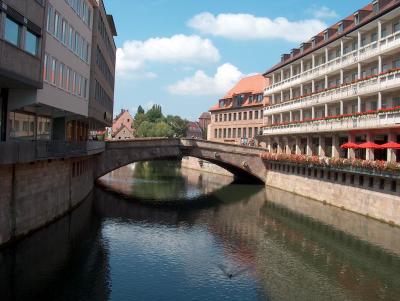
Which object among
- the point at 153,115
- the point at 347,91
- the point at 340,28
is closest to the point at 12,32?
the point at 347,91

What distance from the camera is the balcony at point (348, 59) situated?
130 feet

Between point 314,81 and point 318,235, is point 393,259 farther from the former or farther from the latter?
point 314,81

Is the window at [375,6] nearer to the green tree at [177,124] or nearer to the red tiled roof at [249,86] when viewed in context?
the red tiled roof at [249,86]

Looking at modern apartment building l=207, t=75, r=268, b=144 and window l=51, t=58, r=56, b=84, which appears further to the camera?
modern apartment building l=207, t=75, r=268, b=144

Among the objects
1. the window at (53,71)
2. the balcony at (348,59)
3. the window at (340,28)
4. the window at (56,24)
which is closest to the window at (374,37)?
the balcony at (348,59)

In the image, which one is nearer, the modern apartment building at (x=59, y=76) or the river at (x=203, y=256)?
the river at (x=203, y=256)

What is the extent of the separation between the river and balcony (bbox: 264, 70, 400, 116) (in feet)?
39.0

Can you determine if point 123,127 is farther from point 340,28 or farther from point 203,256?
→ point 203,256

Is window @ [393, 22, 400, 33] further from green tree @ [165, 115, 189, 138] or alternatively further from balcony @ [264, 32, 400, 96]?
green tree @ [165, 115, 189, 138]

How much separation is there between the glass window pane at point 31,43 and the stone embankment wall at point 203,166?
6202 cm

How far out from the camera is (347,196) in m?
43.5

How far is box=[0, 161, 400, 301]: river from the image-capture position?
2133 centimetres

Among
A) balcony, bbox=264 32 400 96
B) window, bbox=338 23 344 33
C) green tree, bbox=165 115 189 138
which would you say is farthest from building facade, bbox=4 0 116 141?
green tree, bbox=165 115 189 138

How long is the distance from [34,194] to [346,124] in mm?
31575
